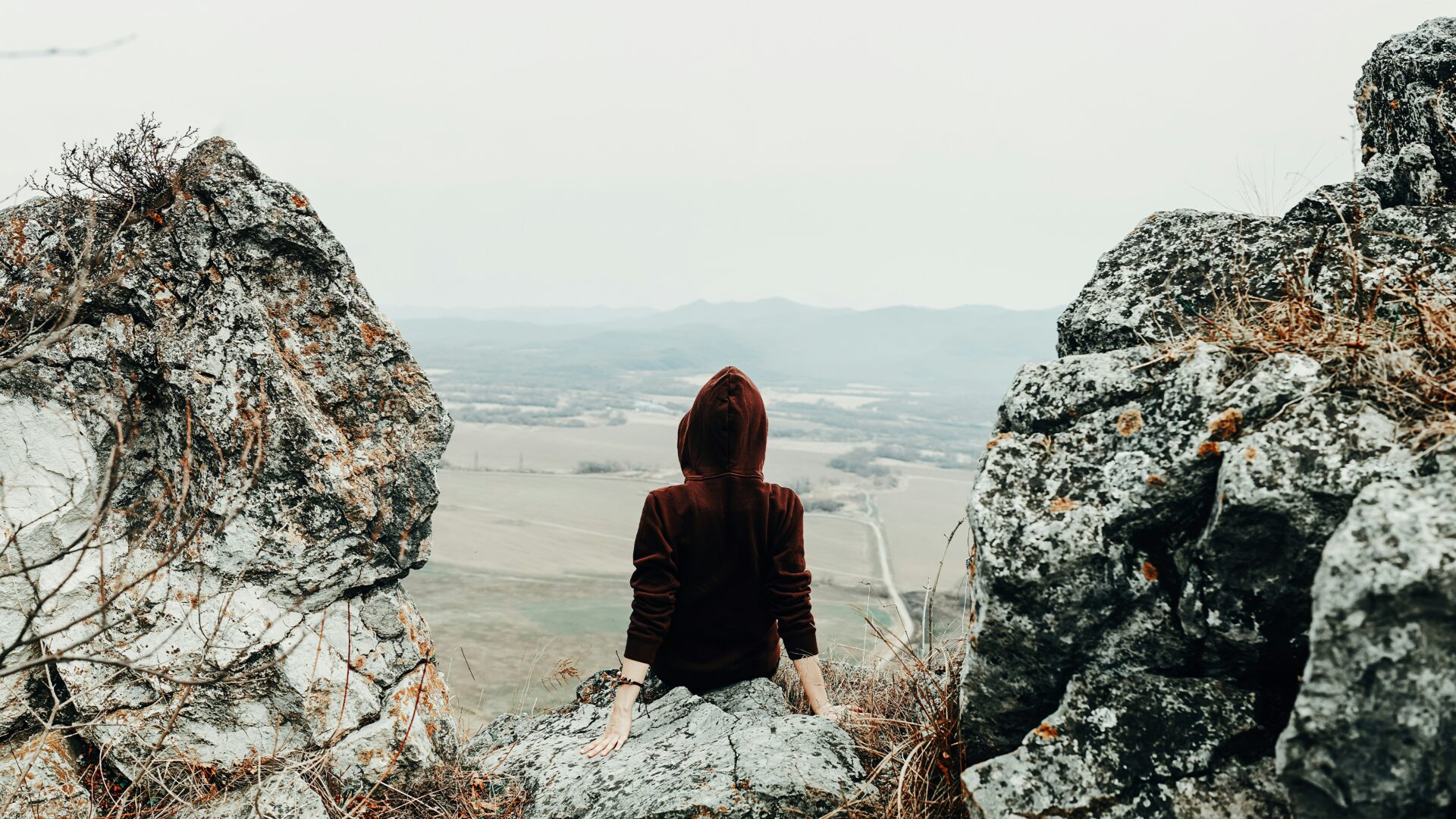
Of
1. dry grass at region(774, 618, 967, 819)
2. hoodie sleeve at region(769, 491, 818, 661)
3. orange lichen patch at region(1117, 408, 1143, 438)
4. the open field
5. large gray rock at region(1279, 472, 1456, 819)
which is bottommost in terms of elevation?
the open field

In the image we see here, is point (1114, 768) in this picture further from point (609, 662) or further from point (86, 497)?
point (609, 662)

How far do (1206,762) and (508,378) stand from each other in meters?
156

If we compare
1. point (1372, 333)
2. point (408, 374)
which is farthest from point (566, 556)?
point (1372, 333)

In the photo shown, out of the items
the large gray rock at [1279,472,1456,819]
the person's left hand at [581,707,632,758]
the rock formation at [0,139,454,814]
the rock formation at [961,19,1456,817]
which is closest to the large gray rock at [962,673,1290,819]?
the rock formation at [961,19,1456,817]

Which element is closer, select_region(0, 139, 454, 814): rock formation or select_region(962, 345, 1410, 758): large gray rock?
select_region(962, 345, 1410, 758): large gray rock

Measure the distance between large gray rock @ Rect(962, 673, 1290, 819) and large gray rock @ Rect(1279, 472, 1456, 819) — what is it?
0.45m

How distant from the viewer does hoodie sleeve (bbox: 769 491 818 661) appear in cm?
411

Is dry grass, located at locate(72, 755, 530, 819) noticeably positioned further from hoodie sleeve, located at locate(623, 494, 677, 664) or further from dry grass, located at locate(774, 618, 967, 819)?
dry grass, located at locate(774, 618, 967, 819)

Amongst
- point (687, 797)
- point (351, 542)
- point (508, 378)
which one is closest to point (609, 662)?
point (351, 542)

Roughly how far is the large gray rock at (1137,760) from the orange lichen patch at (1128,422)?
2.43ft

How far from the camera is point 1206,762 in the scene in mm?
2412

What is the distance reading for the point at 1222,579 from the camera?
241cm

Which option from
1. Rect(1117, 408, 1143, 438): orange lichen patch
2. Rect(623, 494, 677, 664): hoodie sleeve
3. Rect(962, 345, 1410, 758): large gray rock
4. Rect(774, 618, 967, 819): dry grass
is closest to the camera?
Rect(962, 345, 1410, 758): large gray rock

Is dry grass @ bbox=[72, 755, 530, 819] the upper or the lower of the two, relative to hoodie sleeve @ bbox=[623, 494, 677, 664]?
lower
